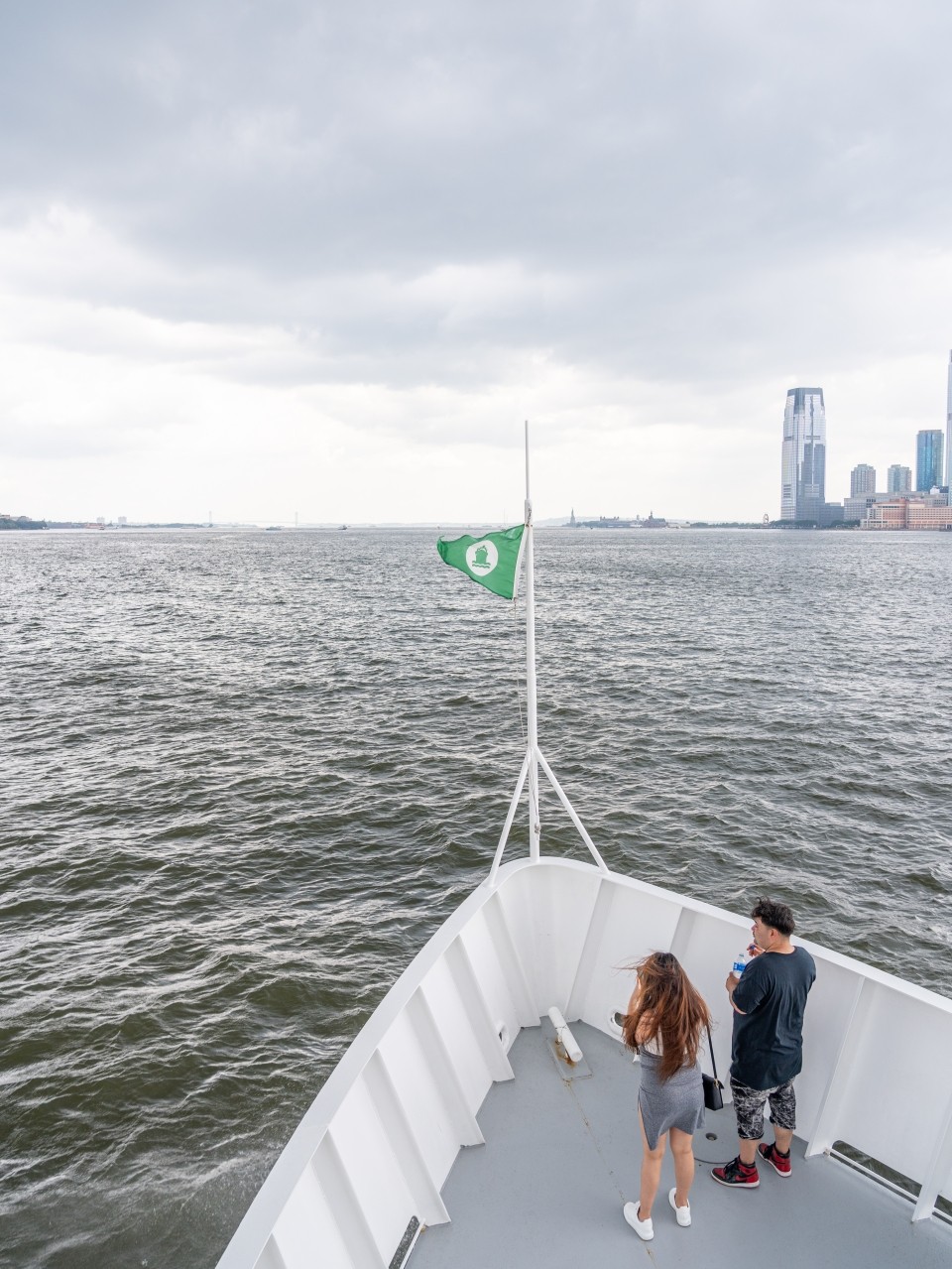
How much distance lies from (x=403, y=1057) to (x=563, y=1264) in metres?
1.46

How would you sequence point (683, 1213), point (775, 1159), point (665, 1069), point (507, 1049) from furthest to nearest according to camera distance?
point (507, 1049), point (775, 1159), point (683, 1213), point (665, 1069)

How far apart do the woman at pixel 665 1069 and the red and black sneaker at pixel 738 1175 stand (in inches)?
16.0

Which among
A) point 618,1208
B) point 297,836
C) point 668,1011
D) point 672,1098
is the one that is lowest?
point 297,836

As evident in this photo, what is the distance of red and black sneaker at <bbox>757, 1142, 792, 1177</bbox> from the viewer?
523 centimetres

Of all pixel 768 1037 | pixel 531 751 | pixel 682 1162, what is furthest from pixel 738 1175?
pixel 531 751

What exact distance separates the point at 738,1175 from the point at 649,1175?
88cm

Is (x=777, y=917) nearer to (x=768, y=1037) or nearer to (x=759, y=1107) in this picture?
(x=768, y=1037)

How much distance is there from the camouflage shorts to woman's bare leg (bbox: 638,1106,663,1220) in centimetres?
77

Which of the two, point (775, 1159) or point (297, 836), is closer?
point (775, 1159)

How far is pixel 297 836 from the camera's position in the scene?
653 inches

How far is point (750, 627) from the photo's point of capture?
48.6m

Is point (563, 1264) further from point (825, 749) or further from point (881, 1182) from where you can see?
point (825, 749)

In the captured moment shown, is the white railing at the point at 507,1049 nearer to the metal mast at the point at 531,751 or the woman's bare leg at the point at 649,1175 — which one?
the metal mast at the point at 531,751

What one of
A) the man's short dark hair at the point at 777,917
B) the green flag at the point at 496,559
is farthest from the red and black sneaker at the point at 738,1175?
the green flag at the point at 496,559
